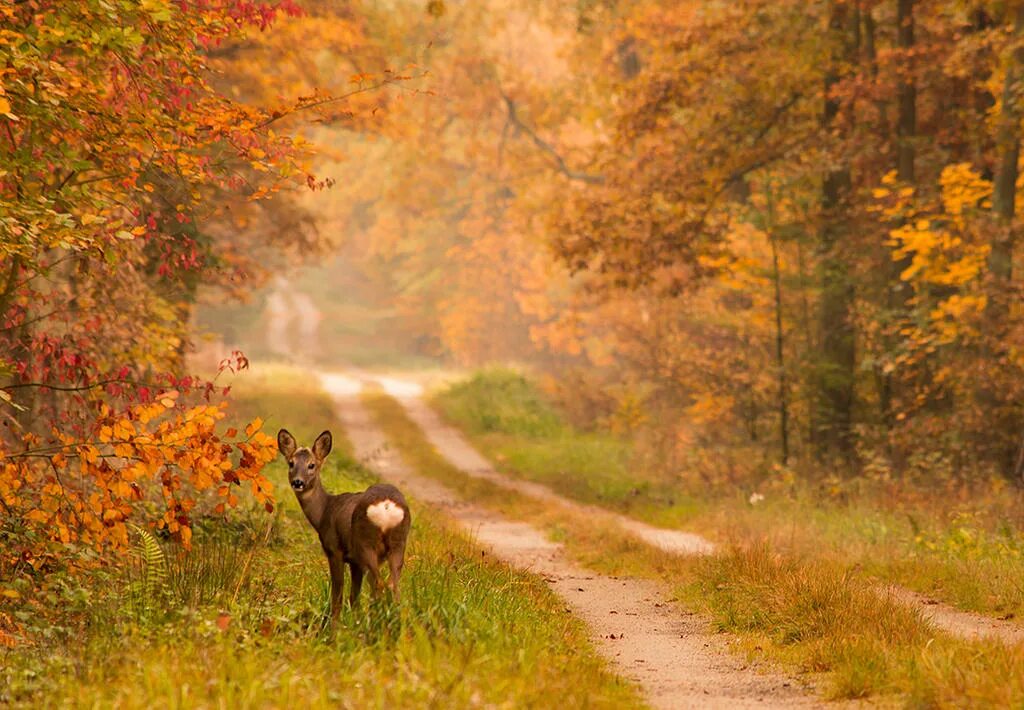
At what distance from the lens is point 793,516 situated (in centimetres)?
1758

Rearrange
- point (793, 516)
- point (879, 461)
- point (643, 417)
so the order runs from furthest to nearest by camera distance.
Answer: point (643, 417) → point (879, 461) → point (793, 516)

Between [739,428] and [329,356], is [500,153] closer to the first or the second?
[739,428]

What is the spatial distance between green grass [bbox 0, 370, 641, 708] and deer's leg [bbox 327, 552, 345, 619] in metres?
0.13

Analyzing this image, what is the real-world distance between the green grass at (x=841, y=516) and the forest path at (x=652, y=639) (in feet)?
8.19

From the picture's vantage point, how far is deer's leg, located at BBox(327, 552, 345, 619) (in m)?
7.88

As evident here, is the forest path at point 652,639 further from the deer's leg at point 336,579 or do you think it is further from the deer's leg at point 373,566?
the deer's leg at point 336,579

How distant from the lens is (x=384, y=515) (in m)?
7.74

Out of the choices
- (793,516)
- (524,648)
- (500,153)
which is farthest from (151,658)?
(500,153)

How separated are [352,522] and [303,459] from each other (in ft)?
2.22

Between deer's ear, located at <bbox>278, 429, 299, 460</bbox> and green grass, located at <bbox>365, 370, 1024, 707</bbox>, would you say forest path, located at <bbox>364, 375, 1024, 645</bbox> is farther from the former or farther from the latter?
deer's ear, located at <bbox>278, 429, 299, 460</bbox>

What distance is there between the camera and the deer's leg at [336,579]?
7.88 meters

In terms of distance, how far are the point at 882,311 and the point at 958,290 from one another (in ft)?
7.87

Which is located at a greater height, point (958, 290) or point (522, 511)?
point (958, 290)

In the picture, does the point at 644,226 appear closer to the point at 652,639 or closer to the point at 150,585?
the point at 652,639
